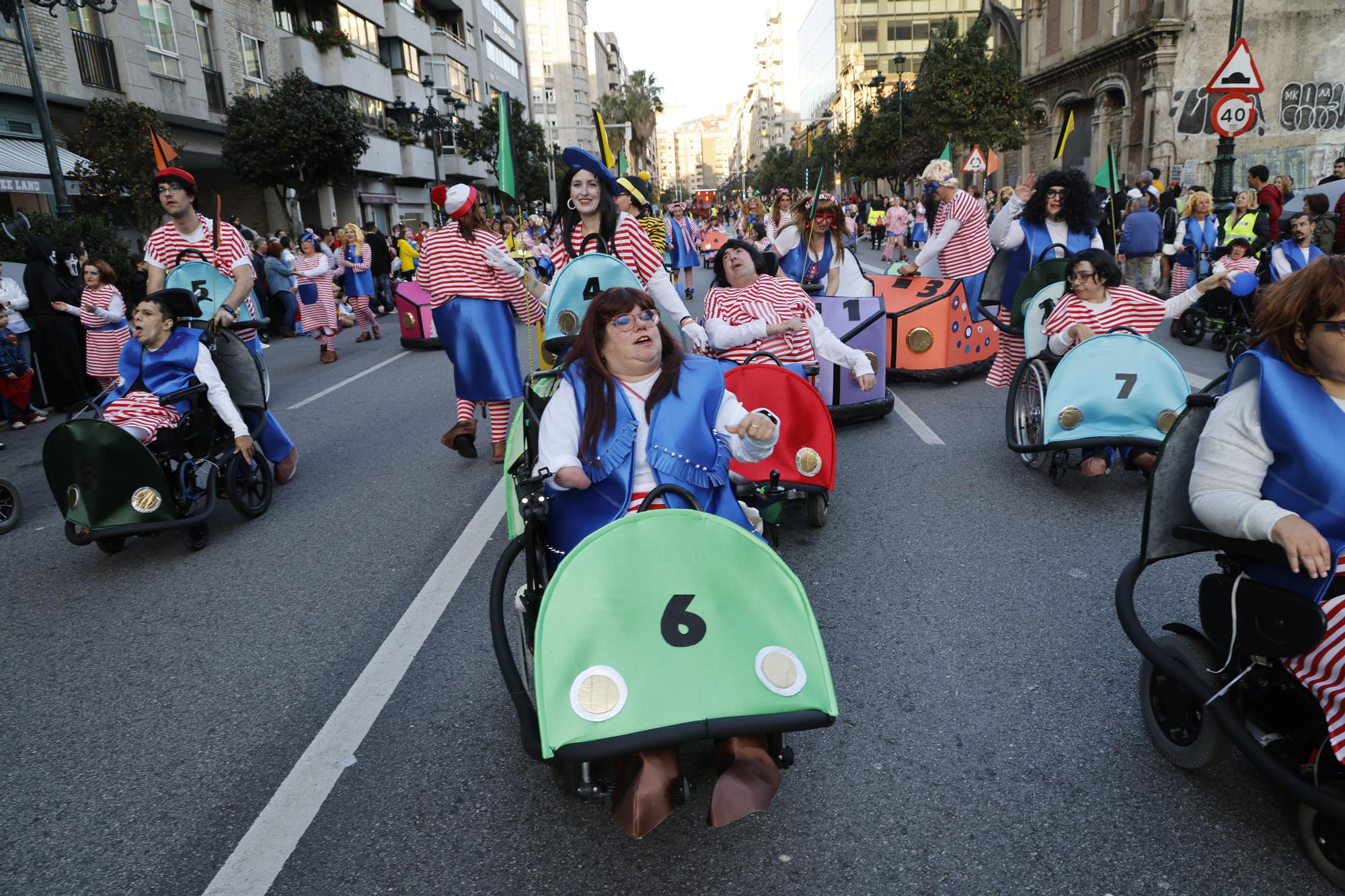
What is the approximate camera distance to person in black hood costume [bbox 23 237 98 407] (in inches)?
403

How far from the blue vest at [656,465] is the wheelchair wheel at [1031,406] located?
11.1 ft

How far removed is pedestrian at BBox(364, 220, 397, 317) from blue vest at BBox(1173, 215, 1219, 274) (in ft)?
44.0

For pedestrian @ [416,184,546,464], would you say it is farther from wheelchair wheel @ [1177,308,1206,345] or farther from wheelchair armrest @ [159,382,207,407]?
wheelchair wheel @ [1177,308,1206,345]

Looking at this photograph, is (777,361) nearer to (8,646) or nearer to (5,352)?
(8,646)

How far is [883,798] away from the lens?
276 centimetres

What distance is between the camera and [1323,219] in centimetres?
941

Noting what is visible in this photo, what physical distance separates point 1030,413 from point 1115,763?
144 inches

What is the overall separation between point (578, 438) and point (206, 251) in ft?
16.5

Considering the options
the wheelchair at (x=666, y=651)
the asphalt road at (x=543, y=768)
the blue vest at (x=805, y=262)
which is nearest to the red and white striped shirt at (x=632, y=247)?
the asphalt road at (x=543, y=768)

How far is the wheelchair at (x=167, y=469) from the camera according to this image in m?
4.92

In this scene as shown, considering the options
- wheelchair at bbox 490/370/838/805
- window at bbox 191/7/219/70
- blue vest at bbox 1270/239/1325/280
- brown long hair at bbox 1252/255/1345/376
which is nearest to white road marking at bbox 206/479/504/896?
wheelchair at bbox 490/370/838/805

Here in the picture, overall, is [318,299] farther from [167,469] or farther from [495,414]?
[167,469]

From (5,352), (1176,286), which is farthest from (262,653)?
(1176,286)

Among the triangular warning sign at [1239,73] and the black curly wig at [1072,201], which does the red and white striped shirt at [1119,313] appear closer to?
the black curly wig at [1072,201]
